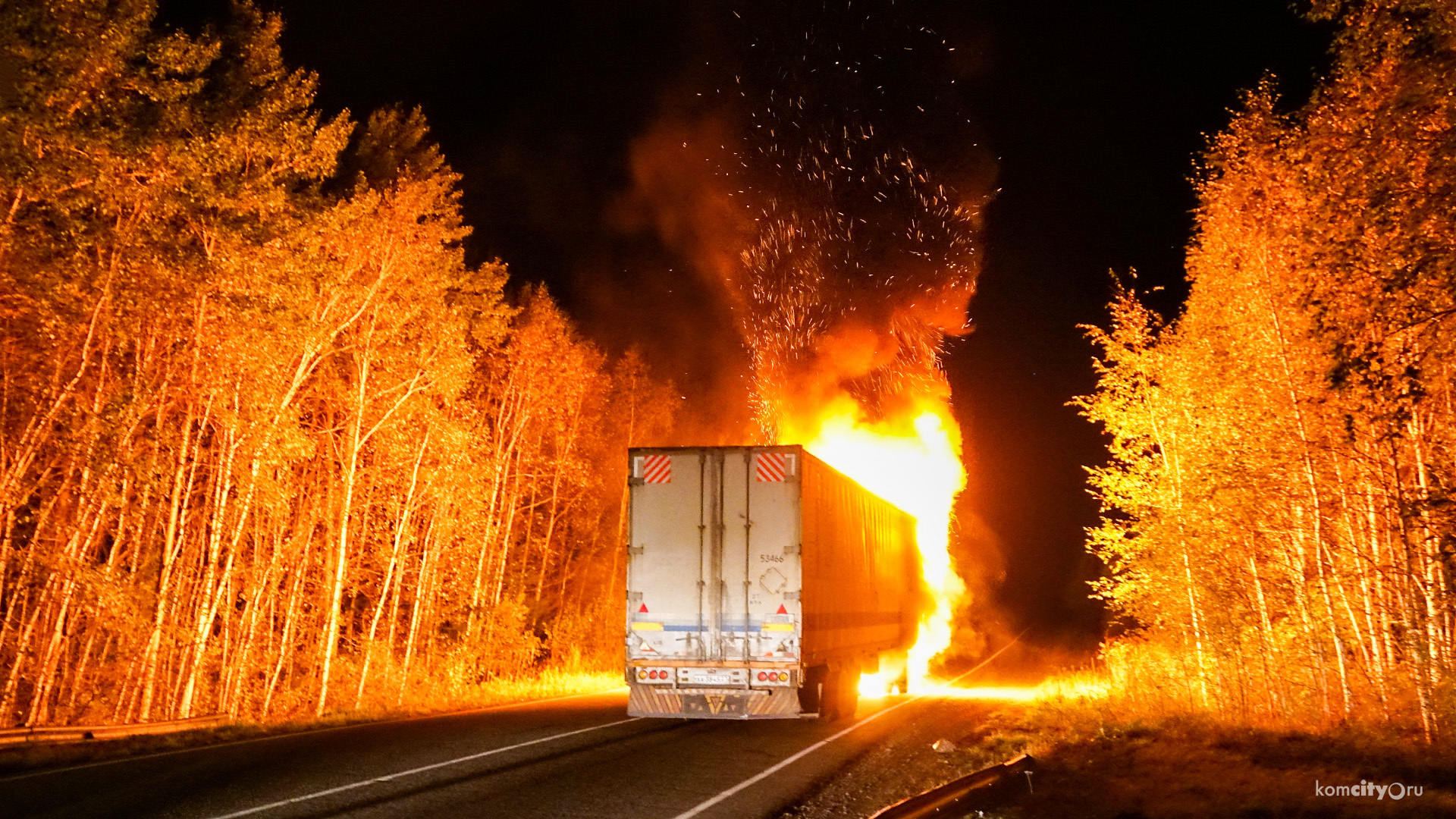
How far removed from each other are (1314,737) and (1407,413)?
18.7 ft

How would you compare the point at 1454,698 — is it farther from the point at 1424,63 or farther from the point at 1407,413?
the point at 1424,63

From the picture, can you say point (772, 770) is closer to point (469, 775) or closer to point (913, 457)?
point (469, 775)

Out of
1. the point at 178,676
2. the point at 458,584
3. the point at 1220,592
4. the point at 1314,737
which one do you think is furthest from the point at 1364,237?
the point at 458,584

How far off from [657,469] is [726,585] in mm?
1939

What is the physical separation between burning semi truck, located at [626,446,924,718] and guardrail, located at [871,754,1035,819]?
5.13m

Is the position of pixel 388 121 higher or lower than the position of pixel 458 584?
higher

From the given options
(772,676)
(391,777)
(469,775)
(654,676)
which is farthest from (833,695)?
(391,777)

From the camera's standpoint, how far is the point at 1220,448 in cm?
1468

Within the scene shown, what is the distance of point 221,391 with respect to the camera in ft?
56.0

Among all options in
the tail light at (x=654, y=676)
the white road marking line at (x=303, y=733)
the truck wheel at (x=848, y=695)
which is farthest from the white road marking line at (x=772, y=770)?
the white road marking line at (x=303, y=733)

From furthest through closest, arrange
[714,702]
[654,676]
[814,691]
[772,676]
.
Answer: [814,691]
[654,676]
[714,702]
[772,676]

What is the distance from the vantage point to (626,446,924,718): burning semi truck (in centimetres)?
1437

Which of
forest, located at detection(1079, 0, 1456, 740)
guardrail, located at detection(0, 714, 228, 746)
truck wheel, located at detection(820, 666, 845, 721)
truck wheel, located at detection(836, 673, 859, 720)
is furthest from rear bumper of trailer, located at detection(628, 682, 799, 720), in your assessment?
forest, located at detection(1079, 0, 1456, 740)

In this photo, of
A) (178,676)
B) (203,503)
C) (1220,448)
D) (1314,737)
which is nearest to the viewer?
(1314,737)
